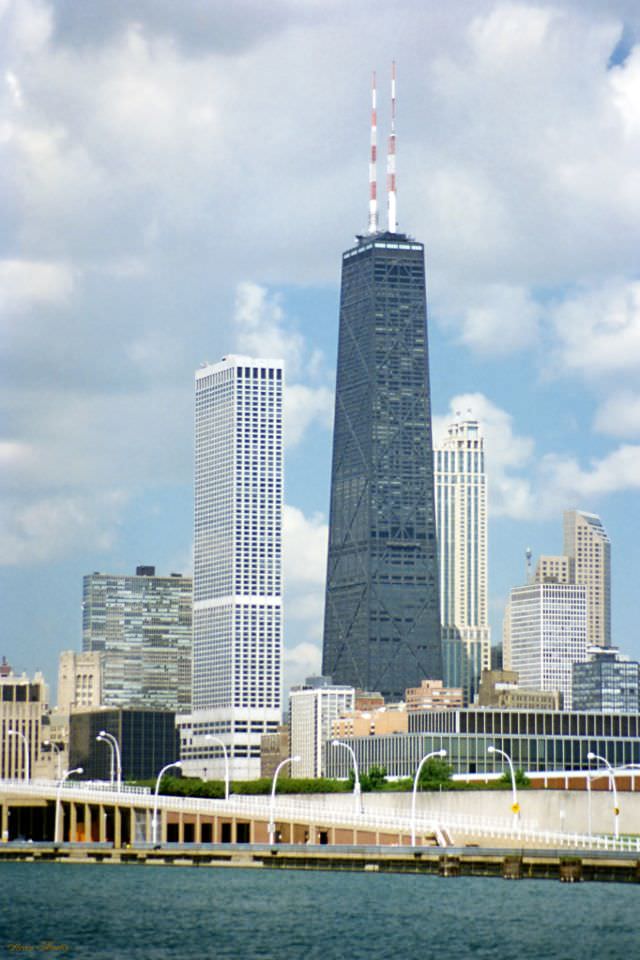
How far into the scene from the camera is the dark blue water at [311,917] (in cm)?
12200

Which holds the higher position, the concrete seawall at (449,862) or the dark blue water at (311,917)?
the concrete seawall at (449,862)

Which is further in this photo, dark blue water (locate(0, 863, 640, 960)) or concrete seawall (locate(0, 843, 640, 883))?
concrete seawall (locate(0, 843, 640, 883))

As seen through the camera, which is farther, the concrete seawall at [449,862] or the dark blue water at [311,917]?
the concrete seawall at [449,862]

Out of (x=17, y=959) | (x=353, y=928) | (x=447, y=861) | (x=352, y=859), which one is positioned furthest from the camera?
(x=352, y=859)

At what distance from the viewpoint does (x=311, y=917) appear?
14062 cm

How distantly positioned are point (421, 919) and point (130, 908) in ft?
72.3

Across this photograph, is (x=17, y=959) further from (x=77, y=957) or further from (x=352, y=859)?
(x=352, y=859)

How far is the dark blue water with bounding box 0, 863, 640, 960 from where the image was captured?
122 m

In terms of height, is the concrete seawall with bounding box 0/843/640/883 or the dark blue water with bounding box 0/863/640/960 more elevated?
the concrete seawall with bounding box 0/843/640/883

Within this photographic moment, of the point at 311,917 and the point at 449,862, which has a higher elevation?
the point at 449,862

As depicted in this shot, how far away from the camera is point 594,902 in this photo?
152 meters

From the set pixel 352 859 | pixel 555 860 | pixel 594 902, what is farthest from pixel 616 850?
pixel 594 902

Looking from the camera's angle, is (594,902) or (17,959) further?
(594,902)

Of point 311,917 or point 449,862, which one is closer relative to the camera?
point 311,917
